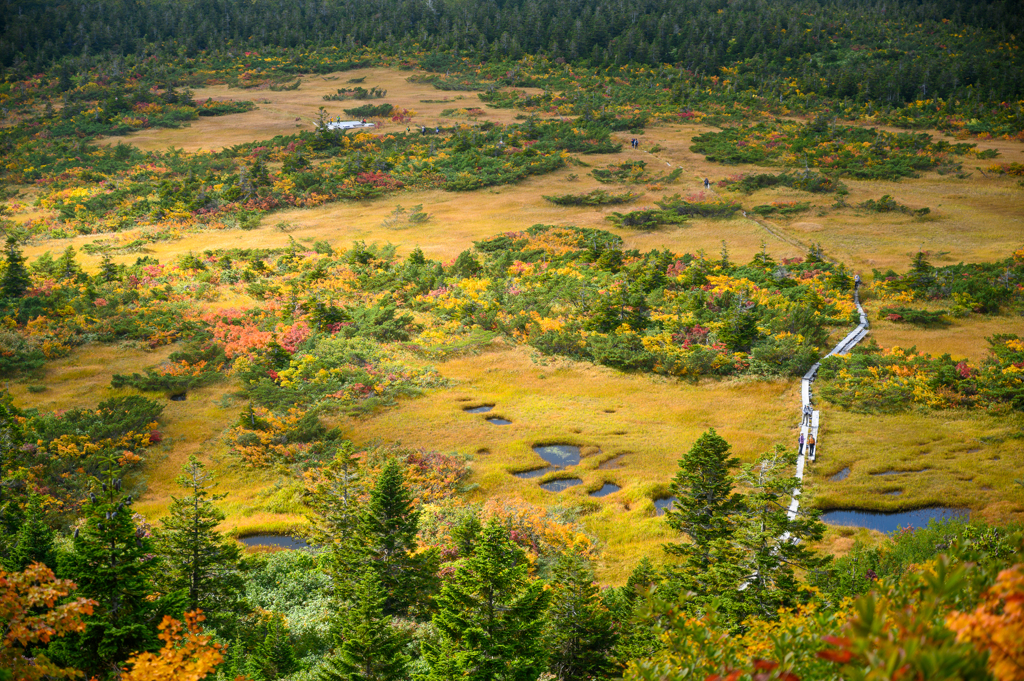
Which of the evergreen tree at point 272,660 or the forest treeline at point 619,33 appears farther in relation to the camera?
the forest treeline at point 619,33

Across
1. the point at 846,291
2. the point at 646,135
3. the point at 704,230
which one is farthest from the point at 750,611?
the point at 646,135

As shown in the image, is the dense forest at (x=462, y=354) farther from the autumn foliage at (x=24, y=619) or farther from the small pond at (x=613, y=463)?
the small pond at (x=613, y=463)

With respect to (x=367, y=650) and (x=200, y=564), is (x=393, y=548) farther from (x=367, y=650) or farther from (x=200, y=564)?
(x=367, y=650)

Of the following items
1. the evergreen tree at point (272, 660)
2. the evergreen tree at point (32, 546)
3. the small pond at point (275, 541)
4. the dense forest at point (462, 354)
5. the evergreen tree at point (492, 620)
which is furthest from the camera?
the small pond at point (275, 541)

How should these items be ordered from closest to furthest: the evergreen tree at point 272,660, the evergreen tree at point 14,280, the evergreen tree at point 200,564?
1. the evergreen tree at point 272,660
2. the evergreen tree at point 200,564
3. the evergreen tree at point 14,280


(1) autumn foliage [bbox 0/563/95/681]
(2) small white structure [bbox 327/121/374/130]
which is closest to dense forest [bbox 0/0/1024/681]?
(1) autumn foliage [bbox 0/563/95/681]

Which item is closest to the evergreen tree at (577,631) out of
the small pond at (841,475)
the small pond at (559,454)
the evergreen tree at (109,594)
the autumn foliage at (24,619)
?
the evergreen tree at (109,594)

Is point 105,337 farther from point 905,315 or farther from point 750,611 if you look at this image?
point 905,315
